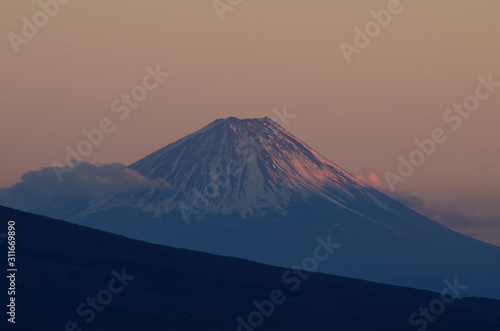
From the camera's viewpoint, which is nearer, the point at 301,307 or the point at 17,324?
the point at 17,324

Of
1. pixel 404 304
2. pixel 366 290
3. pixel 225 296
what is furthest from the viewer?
pixel 366 290

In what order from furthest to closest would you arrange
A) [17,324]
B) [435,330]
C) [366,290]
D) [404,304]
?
[366,290] < [404,304] < [435,330] < [17,324]

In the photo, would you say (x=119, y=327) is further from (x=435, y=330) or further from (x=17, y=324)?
(x=435, y=330)

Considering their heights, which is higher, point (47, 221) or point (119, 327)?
point (47, 221)

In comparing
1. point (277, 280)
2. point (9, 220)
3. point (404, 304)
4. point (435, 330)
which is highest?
point (9, 220)

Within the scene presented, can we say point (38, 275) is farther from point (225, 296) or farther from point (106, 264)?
point (225, 296)

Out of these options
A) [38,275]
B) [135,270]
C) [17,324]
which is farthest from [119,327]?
[135,270]
